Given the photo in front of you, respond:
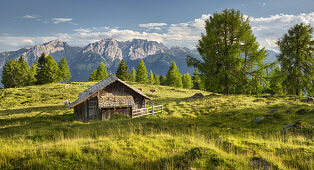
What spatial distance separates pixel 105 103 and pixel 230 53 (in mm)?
18712

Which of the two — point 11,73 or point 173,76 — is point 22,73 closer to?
point 11,73

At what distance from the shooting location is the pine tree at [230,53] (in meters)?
22.3

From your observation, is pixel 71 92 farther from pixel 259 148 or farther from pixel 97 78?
pixel 259 148

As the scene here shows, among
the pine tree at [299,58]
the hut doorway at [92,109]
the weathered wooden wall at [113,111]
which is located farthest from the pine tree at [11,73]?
the pine tree at [299,58]

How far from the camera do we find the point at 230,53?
2295 centimetres

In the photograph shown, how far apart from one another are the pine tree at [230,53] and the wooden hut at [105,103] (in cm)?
1238

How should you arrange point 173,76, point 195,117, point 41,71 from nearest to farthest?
point 195,117
point 41,71
point 173,76

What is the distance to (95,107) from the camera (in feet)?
66.8

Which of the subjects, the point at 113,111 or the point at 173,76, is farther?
the point at 173,76

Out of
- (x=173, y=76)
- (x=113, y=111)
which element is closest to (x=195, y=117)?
(x=113, y=111)

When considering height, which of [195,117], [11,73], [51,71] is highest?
[51,71]

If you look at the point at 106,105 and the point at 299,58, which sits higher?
the point at 299,58

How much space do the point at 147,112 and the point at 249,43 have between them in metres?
17.3

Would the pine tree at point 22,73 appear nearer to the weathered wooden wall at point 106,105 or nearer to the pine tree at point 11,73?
the pine tree at point 11,73
